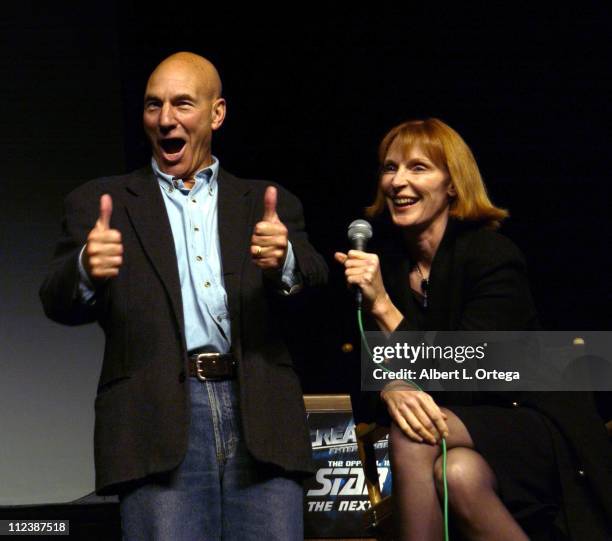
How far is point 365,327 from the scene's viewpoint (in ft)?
8.18

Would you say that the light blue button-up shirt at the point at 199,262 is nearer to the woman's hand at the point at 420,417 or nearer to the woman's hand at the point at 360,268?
the woman's hand at the point at 360,268

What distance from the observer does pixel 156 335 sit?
2.01 m

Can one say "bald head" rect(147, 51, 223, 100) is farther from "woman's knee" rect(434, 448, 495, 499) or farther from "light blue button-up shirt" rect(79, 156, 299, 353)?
"woman's knee" rect(434, 448, 495, 499)

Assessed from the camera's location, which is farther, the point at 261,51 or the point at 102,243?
the point at 261,51

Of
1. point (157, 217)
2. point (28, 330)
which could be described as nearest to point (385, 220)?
point (157, 217)

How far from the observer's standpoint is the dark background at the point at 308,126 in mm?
3760

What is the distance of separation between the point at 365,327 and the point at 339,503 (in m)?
0.88

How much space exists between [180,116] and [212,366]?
53 centimetres

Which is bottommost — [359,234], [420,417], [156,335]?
[420,417]

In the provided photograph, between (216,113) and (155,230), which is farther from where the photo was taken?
(216,113)

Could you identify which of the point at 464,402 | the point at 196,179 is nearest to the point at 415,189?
the point at 464,402

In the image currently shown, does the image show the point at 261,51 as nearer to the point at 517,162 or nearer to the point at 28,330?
the point at 517,162

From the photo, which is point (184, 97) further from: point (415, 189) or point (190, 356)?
point (415, 189)

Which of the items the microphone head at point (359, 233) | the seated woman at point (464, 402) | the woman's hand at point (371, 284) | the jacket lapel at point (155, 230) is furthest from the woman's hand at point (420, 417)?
the jacket lapel at point (155, 230)
